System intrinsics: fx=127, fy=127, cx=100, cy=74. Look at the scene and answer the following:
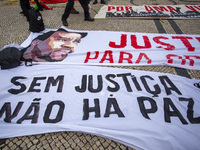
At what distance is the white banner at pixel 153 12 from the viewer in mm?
4502

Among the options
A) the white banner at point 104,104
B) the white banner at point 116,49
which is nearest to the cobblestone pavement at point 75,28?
the white banner at point 104,104

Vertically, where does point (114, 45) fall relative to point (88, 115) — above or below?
above

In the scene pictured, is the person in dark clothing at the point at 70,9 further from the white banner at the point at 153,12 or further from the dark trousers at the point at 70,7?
the white banner at the point at 153,12

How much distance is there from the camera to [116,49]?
2.92 meters

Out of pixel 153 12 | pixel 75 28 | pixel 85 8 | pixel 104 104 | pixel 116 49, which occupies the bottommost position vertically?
pixel 104 104

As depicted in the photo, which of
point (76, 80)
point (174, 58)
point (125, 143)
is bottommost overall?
Answer: point (125, 143)

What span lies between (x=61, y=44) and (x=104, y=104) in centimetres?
195

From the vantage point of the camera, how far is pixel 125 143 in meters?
1.54

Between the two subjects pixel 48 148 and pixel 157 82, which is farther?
pixel 157 82

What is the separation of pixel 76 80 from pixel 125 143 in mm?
1263

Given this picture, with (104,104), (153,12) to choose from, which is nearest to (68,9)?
(153,12)

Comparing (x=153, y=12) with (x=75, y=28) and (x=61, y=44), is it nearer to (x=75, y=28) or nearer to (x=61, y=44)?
(x=75, y=28)

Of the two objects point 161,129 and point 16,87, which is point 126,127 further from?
point 16,87

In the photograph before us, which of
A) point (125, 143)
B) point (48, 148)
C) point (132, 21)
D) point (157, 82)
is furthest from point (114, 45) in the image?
point (48, 148)
